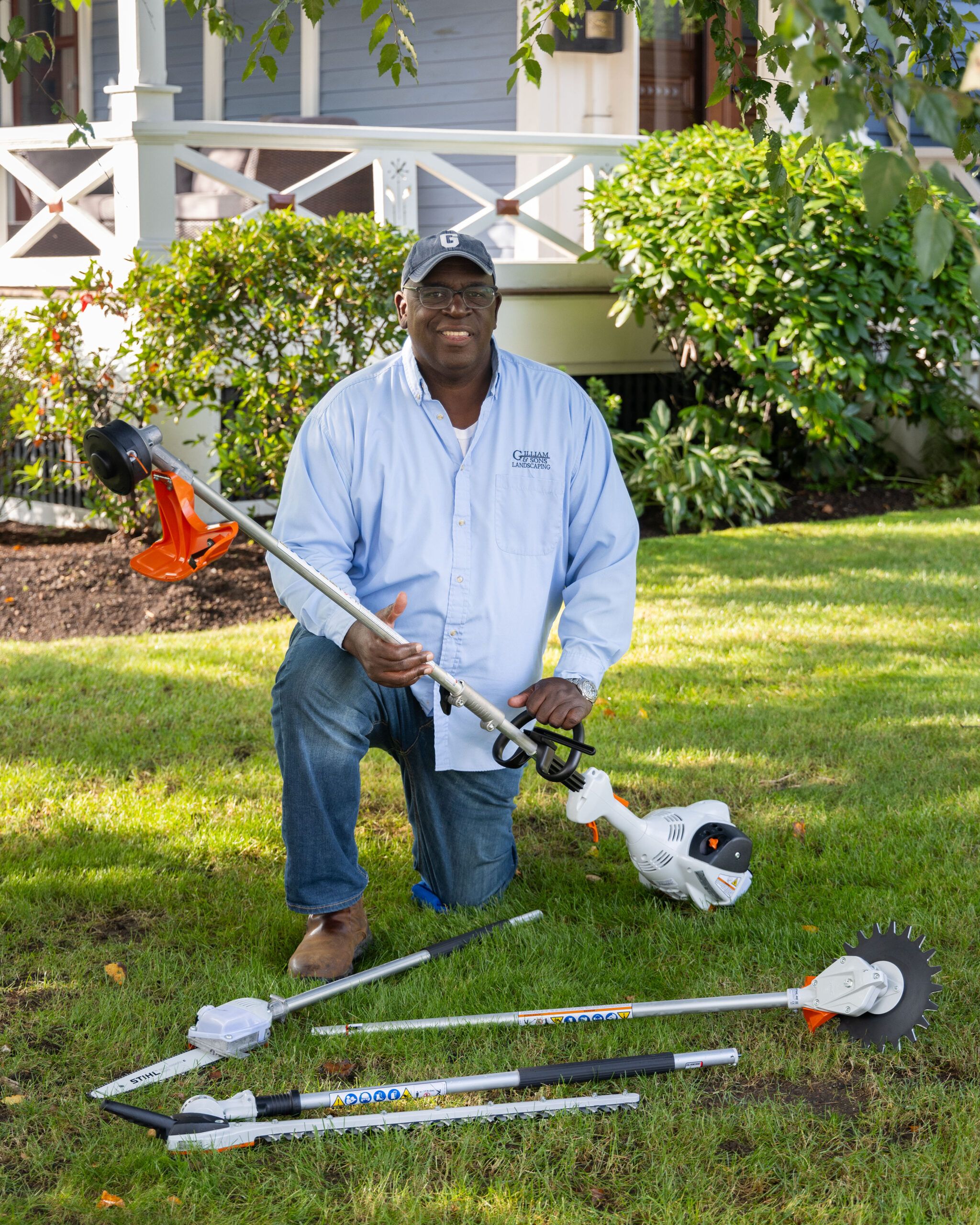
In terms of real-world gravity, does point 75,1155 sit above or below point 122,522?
below

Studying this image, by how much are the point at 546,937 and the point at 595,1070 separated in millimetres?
600

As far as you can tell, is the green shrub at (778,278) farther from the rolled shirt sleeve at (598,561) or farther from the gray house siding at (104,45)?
the gray house siding at (104,45)

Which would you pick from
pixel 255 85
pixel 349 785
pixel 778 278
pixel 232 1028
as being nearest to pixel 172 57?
pixel 255 85

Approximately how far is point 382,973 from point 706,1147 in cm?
85

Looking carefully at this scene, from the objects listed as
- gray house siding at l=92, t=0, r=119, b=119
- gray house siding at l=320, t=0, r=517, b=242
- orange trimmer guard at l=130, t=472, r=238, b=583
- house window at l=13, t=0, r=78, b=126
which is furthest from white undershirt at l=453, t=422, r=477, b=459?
house window at l=13, t=0, r=78, b=126

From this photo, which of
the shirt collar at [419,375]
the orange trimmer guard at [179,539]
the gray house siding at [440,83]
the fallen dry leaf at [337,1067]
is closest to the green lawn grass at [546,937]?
the fallen dry leaf at [337,1067]

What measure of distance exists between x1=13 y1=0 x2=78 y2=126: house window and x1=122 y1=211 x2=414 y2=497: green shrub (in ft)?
20.1

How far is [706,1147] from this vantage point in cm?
240

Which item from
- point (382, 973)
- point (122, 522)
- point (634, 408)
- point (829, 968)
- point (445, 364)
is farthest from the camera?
point (634, 408)

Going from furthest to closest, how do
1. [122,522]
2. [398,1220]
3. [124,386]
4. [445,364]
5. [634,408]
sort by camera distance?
[634,408]
[124,386]
[122,522]
[445,364]
[398,1220]

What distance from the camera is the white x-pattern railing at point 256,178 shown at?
748cm

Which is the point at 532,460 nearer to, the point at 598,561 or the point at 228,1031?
the point at 598,561

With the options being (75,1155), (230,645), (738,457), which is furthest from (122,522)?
(75,1155)

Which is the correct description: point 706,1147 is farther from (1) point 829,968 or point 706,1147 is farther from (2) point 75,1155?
(2) point 75,1155
